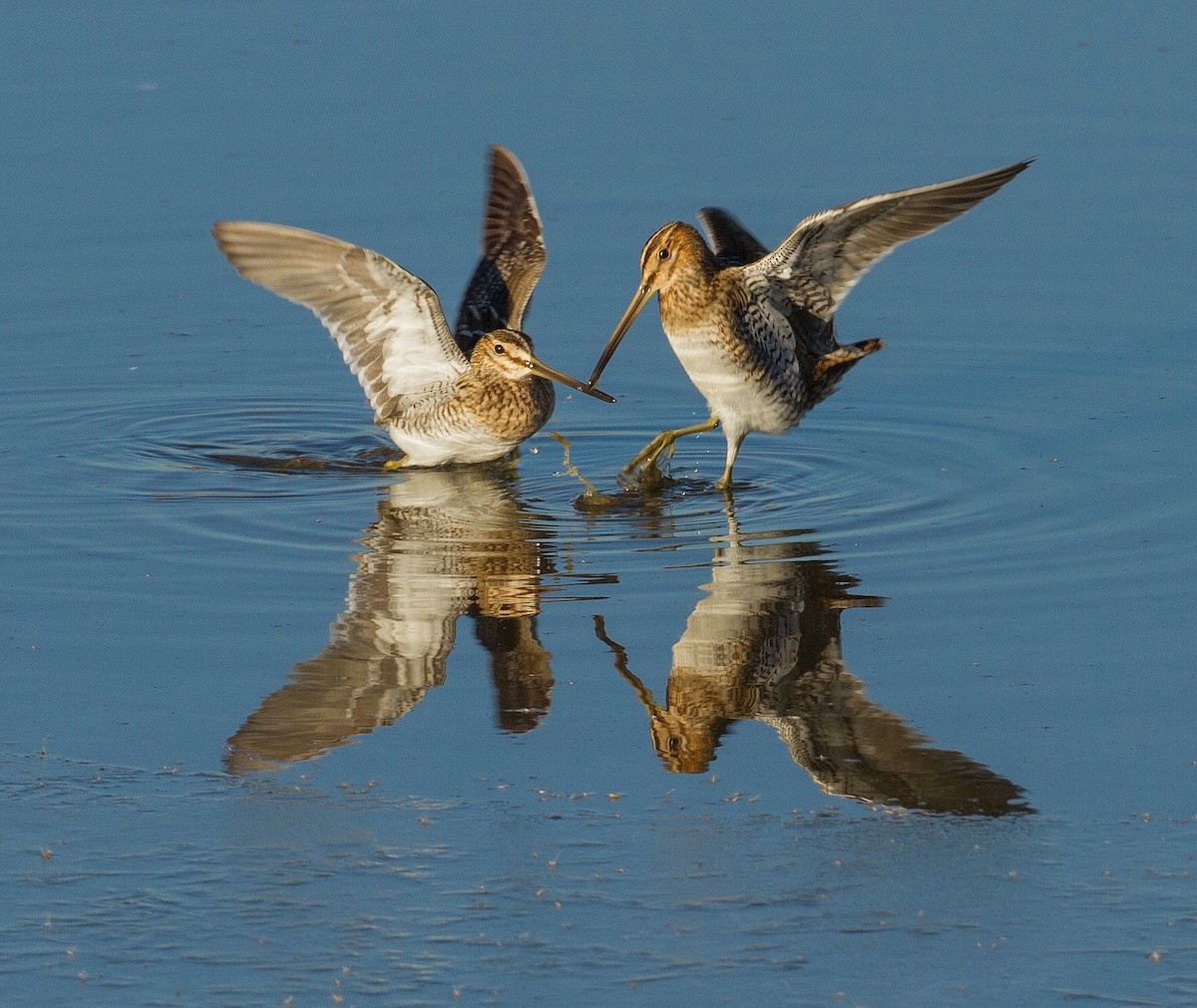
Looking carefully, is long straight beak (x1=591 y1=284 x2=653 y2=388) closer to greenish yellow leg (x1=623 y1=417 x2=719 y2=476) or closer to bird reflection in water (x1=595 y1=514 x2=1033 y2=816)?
greenish yellow leg (x1=623 y1=417 x2=719 y2=476)

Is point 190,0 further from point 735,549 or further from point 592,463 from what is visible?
point 735,549

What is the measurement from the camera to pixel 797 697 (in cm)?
569

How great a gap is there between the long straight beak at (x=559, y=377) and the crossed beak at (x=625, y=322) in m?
0.04

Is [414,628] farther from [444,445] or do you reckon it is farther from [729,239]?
[729,239]

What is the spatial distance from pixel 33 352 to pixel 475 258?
2229 millimetres

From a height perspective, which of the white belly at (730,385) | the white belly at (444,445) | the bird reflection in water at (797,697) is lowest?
the bird reflection in water at (797,697)

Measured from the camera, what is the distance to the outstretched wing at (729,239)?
29.9 feet

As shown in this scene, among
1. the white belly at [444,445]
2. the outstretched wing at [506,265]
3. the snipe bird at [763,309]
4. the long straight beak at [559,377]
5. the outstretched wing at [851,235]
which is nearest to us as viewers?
the outstretched wing at [851,235]

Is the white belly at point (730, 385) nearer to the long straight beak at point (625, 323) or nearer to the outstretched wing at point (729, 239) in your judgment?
the long straight beak at point (625, 323)

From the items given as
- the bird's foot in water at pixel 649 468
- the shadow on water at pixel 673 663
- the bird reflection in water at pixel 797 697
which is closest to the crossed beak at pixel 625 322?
the bird's foot in water at pixel 649 468

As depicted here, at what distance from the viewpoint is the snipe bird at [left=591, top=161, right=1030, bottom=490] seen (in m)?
8.09

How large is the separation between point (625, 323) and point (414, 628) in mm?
2563

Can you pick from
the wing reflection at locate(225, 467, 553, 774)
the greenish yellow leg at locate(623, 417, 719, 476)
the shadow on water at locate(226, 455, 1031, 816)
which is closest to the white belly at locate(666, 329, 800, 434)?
the greenish yellow leg at locate(623, 417, 719, 476)

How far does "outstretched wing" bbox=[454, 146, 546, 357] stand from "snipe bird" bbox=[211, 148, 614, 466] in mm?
223
